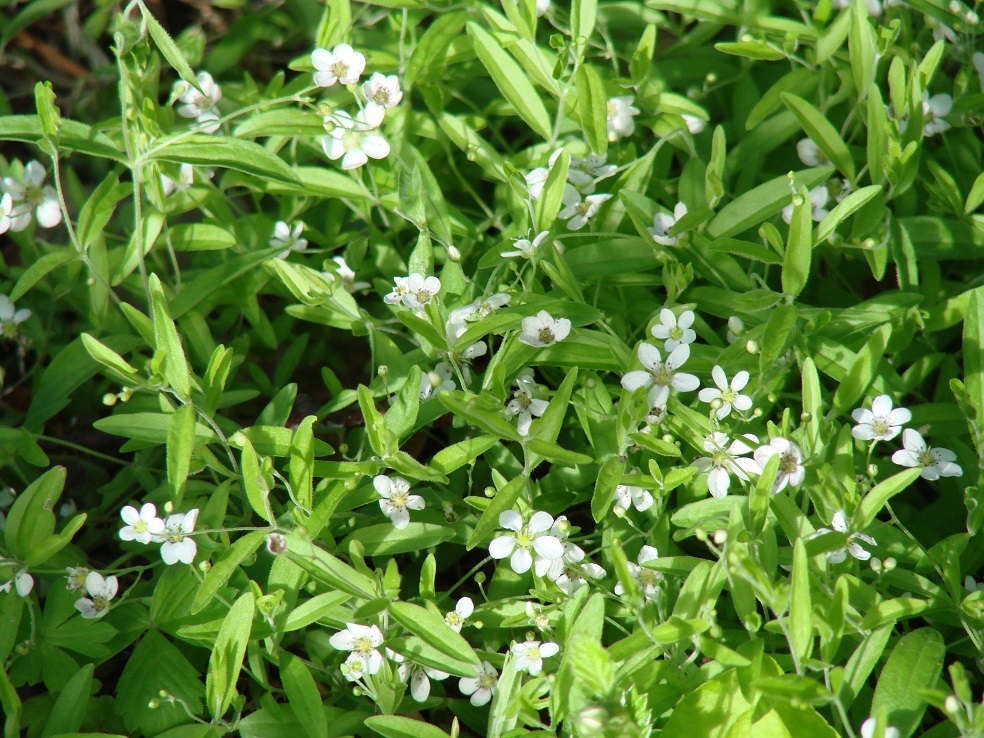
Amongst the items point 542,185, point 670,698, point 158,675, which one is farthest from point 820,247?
point 158,675

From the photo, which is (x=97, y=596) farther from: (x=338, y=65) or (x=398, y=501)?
(x=338, y=65)

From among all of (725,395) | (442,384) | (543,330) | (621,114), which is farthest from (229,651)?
(621,114)

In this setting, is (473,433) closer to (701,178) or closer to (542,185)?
(542,185)

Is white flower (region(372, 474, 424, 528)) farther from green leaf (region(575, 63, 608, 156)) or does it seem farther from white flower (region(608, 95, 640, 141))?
white flower (region(608, 95, 640, 141))

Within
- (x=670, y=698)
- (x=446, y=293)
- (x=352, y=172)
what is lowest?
(x=670, y=698)

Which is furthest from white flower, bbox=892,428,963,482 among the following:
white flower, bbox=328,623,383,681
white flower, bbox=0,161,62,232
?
white flower, bbox=0,161,62,232

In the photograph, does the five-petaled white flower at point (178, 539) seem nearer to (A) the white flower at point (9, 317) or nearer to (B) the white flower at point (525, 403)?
(B) the white flower at point (525, 403)

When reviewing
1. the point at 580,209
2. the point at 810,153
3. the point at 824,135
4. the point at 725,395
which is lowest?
the point at 725,395
